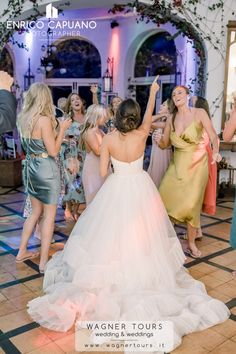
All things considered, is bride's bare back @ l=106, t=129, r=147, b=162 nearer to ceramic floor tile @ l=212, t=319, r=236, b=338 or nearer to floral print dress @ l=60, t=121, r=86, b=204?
ceramic floor tile @ l=212, t=319, r=236, b=338

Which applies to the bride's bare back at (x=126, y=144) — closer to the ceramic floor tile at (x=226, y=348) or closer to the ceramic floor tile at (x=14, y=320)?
the ceramic floor tile at (x=14, y=320)

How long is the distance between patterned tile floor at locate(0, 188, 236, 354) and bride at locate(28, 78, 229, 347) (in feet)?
0.28

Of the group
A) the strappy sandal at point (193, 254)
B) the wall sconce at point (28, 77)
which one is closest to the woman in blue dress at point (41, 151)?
the strappy sandal at point (193, 254)

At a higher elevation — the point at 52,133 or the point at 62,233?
the point at 52,133

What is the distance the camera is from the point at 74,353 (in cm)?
221

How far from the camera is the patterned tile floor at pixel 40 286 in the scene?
2.28 metres

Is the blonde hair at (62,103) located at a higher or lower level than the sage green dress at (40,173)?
higher

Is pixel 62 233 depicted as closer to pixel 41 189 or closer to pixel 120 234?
pixel 41 189

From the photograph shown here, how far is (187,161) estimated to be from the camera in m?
3.60

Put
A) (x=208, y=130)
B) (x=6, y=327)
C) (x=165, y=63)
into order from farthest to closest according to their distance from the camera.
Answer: (x=165, y=63) < (x=208, y=130) < (x=6, y=327)

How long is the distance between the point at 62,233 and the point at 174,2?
3.75 metres

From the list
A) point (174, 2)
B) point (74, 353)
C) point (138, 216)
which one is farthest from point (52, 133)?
point (174, 2)

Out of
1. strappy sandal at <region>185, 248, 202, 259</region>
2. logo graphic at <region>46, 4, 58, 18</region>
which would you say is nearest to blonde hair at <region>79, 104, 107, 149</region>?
strappy sandal at <region>185, 248, 202, 259</region>

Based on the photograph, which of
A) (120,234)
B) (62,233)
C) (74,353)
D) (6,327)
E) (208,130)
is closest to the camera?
(74,353)
